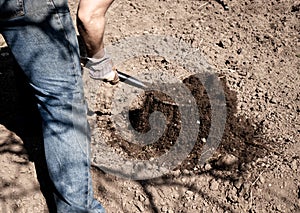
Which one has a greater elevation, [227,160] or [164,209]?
[227,160]

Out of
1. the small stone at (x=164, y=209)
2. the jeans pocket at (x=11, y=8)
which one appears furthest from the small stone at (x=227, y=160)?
the jeans pocket at (x=11, y=8)

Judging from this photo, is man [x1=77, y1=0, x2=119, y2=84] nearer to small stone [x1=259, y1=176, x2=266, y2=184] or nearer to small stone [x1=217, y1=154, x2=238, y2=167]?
small stone [x1=217, y1=154, x2=238, y2=167]

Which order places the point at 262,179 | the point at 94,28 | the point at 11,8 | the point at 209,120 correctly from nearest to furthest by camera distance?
1. the point at 11,8
2. the point at 94,28
3. the point at 262,179
4. the point at 209,120

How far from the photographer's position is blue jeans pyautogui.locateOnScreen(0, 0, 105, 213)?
218 cm

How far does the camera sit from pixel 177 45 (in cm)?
388

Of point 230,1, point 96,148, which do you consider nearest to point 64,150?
point 96,148

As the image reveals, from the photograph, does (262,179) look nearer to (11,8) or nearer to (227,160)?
(227,160)

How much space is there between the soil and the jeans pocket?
0.83 meters

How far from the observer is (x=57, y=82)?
7.63 feet

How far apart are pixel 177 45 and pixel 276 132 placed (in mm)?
1127

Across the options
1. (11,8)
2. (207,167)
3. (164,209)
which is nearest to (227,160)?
(207,167)

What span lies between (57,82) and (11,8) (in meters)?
0.40

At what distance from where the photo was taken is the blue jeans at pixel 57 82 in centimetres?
218

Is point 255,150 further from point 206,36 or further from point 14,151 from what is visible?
point 14,151
